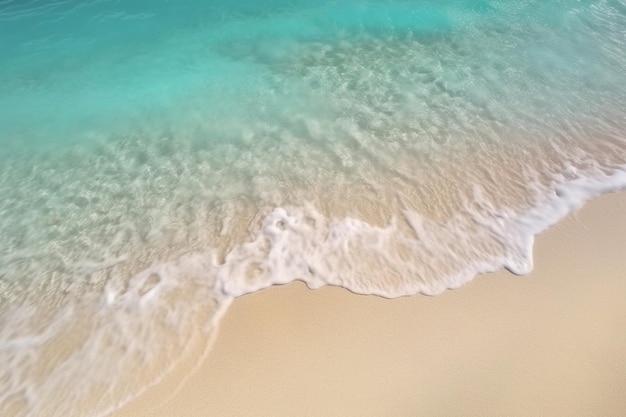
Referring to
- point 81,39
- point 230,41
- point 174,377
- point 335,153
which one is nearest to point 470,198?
point 335,153

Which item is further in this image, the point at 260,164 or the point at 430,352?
the point at 260,164

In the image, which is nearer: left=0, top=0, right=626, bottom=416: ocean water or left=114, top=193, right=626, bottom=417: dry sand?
left=114, top=193, right=626, bottom=417: dry sand

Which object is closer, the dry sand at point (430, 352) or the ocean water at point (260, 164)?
the dry sand at point (430, 352)

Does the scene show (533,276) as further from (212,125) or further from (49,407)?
(212,125)
